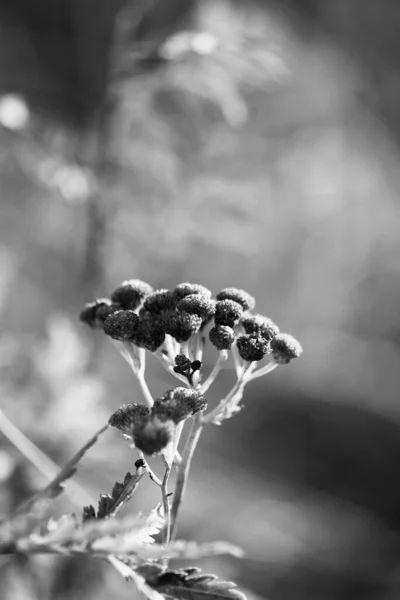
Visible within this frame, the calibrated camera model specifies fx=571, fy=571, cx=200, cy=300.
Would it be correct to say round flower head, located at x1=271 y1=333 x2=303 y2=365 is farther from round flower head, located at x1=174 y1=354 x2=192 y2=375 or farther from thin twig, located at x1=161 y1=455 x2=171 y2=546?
thin twig, located at x1=161 y1=455 x2=171 y2=546

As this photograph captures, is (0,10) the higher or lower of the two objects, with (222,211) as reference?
higher

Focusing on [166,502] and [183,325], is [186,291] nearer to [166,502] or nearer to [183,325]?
[183,325]

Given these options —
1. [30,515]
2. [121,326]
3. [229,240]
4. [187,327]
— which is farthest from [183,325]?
[229,240]

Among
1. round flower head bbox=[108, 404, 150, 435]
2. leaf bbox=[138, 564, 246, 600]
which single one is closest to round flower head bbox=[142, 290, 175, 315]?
round flower head bbox=[108, 404, 150, 435]

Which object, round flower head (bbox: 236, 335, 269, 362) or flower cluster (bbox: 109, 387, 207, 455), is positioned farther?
round flower head (bbox: 236, 335, 269, 362)

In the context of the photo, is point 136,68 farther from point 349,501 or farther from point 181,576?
point 349,501

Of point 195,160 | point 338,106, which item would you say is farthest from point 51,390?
point 338,106
